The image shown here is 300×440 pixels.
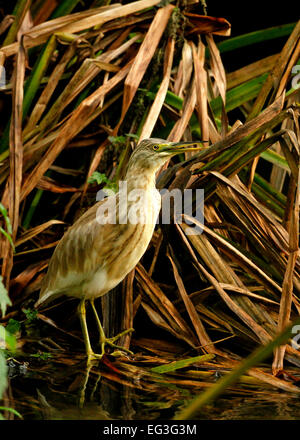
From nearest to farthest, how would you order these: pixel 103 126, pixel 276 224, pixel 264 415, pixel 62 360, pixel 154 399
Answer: pixel 264 415, pixel 154 399, pixel 62 360, pixel 276 224, pixel 103 126

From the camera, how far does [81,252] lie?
10.6 feet

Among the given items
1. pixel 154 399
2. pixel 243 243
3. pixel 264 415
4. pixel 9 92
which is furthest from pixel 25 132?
pixel 264 415

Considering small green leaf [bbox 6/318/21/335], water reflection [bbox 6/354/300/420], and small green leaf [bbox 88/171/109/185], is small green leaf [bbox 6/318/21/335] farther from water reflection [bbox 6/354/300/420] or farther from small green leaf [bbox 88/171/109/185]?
small green leaf [bbox 88/171/109/185]

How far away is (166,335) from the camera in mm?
3389

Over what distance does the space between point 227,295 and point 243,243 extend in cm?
60

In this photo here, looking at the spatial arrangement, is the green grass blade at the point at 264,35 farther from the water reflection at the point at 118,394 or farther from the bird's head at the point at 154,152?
the water reflection at the point at 118,394

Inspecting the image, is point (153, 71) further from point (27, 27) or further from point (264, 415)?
point (264, 415)

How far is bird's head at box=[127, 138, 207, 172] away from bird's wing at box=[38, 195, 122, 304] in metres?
0.23

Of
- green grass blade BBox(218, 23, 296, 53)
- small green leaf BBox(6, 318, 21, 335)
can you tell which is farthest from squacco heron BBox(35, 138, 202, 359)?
green grass blade BBox(218, 23, 296, 53)

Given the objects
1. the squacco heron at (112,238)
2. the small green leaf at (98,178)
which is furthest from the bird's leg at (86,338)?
the small green leaf at (98,178)

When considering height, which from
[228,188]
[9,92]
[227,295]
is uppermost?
[9,92]

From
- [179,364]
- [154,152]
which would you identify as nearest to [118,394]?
[179,364]

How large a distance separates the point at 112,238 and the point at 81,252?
0.22 meters

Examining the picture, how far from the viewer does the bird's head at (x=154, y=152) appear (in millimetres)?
3094
